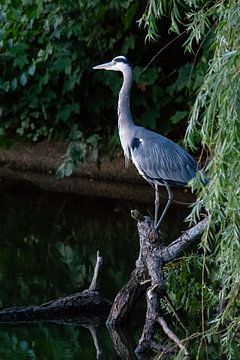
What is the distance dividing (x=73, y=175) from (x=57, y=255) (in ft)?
12.8

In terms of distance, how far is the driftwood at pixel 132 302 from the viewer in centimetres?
540

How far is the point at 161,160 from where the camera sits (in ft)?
22.7

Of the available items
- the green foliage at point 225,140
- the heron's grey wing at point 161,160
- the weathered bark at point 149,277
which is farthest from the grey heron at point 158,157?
the green foliage at point 225,140

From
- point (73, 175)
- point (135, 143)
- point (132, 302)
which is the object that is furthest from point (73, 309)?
point (73, 175)

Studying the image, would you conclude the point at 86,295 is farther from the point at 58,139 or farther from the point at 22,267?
the point at 58,139

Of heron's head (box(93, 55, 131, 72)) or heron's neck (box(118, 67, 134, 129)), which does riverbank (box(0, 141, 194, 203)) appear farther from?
heron's neck (box(118, 67, 134, 129))

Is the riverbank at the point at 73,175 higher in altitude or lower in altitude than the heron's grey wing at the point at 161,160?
lower

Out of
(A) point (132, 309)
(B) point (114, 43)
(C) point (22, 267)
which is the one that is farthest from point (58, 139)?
(A) point (132, 309)

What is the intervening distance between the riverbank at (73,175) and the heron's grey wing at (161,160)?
10.0 ft

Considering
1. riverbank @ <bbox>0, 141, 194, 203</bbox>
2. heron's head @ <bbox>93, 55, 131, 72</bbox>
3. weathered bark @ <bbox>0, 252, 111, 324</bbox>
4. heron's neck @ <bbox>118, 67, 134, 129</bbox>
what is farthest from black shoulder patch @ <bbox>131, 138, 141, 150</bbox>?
riverbank @ <bbox>0, 141, 194, 203</bbox>

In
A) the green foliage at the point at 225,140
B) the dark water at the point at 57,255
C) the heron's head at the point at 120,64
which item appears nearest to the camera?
the green foliage at the point at 225,140

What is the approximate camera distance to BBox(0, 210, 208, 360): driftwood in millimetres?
5398

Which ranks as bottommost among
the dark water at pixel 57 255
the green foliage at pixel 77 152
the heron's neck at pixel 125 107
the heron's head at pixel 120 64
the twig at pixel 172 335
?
the dark water at pixel 57 255

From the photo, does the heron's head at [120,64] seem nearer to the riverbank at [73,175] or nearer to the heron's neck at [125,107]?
the heron's neck at [125,107]
